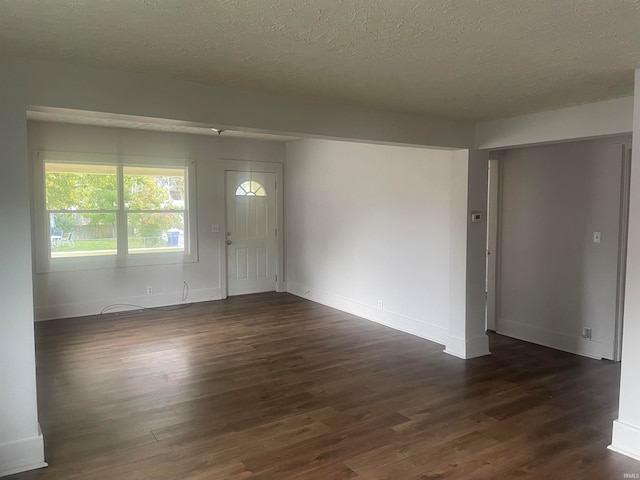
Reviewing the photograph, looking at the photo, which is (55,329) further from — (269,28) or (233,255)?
(269,28)

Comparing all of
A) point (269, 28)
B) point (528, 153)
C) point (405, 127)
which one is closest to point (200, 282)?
point (405, 127)

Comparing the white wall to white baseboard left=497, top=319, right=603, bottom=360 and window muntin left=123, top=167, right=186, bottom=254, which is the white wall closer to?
window muntin left=123, top=167, right=186, bottom=254

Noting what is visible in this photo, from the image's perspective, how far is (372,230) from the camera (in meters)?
5.92

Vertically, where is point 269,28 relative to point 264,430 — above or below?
above

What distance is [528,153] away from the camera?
5.04 meters

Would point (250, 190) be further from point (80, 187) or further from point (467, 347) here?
point (467, 347)

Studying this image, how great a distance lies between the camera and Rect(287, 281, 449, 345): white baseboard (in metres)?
5.11

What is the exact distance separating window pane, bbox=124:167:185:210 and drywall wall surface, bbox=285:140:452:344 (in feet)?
5.85

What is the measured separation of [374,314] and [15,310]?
4.13m

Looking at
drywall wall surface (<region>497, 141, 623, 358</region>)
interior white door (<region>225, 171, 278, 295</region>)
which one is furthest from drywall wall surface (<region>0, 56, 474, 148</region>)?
interior white door (<region>225, 171, 278, 295</region>)

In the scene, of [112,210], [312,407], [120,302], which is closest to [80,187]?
[112,210]

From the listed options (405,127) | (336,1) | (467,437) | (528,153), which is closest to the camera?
(336,1)

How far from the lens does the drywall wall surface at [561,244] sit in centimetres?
441

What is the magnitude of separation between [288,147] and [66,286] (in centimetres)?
382
